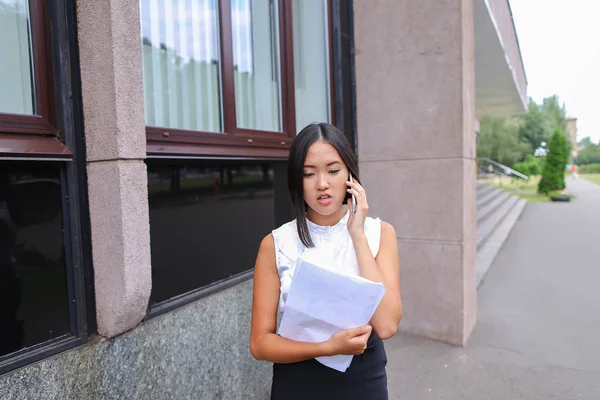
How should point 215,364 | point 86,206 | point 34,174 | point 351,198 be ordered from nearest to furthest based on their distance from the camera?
point 351,198 < point 34,174 < point 86,206 < point 215,364

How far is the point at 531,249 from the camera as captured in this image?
8.63 meters

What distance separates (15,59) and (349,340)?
76.7 inches

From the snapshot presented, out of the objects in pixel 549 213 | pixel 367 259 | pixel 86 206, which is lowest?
pixel 549 213

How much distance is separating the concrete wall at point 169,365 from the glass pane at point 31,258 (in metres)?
0.19

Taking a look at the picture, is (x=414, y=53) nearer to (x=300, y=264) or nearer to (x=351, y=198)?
(x=351, y=198)

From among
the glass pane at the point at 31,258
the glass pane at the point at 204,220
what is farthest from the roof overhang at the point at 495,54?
the glass pane at the point at 31,258

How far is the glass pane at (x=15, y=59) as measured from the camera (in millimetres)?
1996

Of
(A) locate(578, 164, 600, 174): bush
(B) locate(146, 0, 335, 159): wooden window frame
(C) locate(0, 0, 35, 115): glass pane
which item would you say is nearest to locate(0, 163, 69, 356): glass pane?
(C) locate(0, 0, 35, 115): glass pane

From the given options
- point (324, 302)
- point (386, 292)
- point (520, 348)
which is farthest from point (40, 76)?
point (520, 348)

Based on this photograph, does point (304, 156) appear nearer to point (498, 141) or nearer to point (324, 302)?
point (324, 302)

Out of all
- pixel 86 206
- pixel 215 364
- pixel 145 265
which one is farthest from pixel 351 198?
pixel 215 364

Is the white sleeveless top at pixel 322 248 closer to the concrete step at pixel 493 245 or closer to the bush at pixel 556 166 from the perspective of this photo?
the concrete step at pixel 493 245

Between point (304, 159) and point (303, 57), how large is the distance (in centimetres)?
311

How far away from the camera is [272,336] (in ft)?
4.91
